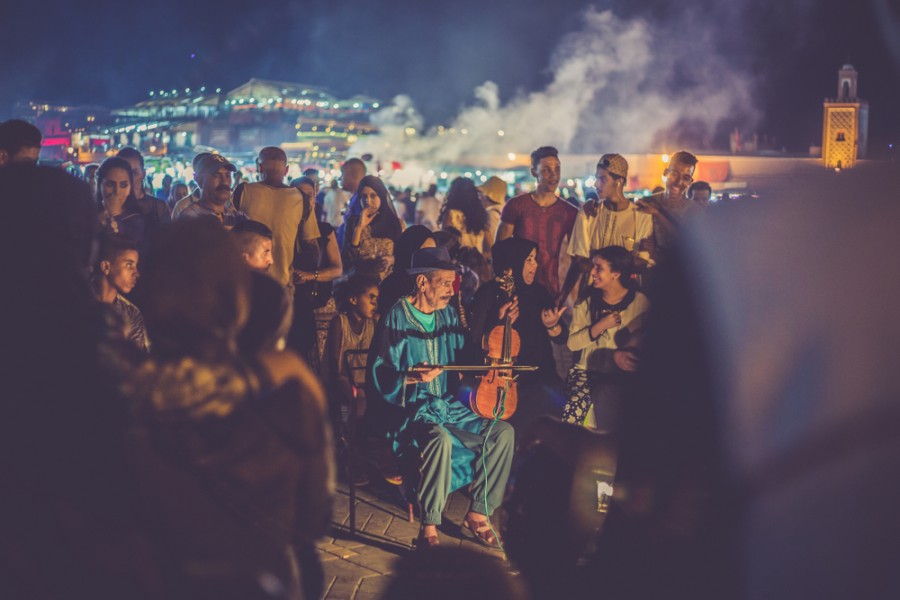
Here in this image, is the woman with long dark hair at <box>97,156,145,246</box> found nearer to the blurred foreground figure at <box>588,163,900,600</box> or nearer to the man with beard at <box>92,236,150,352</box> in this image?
the man with beard at <box>92,236,150,352</box>

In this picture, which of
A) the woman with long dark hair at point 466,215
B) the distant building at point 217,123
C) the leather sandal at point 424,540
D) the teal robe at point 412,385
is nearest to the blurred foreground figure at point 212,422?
the leather sandal at point 424,540

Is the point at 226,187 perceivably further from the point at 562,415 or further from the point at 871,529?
the point at 871,529

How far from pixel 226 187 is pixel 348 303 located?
1164 mm

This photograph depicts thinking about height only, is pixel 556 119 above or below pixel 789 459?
above

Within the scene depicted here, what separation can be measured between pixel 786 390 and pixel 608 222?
5.11 metres

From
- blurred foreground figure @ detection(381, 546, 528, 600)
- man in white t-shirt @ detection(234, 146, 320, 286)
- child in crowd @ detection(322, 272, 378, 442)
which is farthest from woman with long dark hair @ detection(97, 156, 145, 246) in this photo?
blurred foreground figure @ detection(381, 546, 528, 600)

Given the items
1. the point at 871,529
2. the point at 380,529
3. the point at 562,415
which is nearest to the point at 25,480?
the point at 871,529

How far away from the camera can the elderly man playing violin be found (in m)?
5.62

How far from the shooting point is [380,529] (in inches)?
232

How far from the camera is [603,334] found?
6.14 meters

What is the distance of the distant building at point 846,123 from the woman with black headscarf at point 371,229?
49776 millimetres

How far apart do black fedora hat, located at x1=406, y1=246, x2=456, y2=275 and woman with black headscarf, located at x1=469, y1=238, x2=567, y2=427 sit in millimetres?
772

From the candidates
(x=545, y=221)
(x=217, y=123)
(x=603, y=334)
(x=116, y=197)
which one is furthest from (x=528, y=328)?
(x=217, y=123)

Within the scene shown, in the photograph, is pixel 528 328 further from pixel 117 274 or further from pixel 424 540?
pixel 117 274
